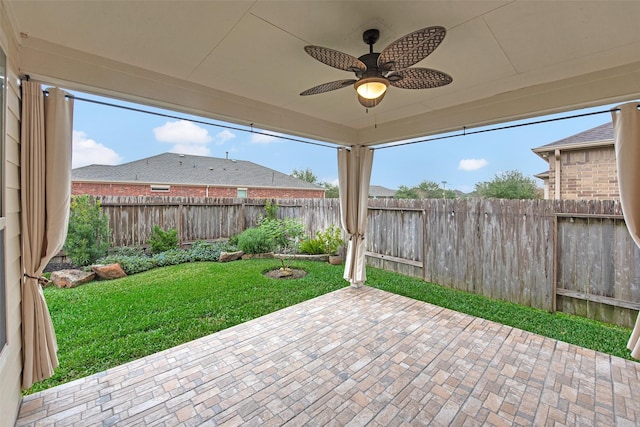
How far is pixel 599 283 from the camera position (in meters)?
2.91

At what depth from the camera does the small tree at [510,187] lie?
7.63m

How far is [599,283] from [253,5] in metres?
4.21

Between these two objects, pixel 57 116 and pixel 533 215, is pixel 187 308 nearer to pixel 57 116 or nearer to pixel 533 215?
pixel 57 116

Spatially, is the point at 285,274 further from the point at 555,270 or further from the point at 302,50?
the point at 555,270

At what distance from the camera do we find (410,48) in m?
1.42

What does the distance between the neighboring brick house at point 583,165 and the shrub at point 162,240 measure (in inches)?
287

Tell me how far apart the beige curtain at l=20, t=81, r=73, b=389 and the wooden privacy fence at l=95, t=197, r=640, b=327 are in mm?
4468

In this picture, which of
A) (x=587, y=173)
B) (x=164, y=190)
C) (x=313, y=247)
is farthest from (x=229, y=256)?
(x=164, y=190)

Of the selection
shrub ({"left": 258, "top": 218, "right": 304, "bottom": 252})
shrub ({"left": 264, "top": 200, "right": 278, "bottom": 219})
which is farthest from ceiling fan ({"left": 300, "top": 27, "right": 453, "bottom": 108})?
shrub ({"left": 264, "top": 200, "right": 278, "bottom": 219})

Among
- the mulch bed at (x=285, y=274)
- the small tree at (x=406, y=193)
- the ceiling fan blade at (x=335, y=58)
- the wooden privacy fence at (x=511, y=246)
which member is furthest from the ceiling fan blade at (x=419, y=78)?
the small tree at (x=406, y=193)

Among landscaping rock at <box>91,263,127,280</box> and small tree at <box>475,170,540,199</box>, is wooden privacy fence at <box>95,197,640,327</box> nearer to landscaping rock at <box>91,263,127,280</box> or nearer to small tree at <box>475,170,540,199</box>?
landscaping rock at <box>91,263,127,280</box>

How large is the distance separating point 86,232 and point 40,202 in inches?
151

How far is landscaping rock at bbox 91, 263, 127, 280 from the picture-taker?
14.5ft

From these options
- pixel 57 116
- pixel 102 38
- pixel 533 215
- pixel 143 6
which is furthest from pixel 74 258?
pixel 533 215
